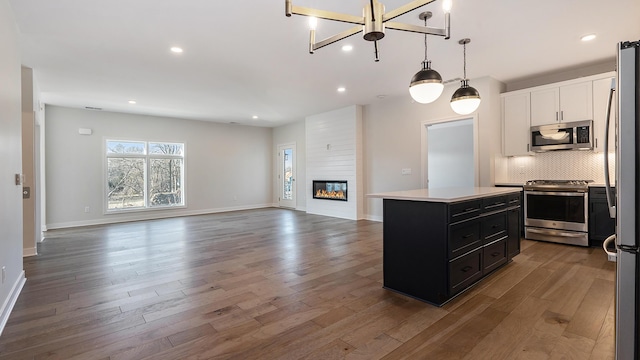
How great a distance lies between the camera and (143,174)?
25.5ft

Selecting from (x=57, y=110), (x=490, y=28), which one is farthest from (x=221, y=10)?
(x=57, y=110)

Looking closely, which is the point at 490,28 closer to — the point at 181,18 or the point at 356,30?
the point at 356,30

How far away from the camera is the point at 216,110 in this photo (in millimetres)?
7340

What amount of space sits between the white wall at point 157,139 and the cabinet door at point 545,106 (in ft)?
23.9

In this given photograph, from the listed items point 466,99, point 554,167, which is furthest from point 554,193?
point 466,99

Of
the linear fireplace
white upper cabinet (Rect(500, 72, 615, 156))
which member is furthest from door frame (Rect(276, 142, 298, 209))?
white upper cabinet (Rect(500, 72, 615, 156))

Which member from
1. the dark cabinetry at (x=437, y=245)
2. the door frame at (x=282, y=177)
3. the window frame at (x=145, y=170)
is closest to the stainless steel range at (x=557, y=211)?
the dark cabinetry at (x=437, y=245)

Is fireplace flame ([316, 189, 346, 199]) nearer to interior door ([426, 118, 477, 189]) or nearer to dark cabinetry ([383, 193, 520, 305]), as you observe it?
interior door ([426, 118, 477, 189])

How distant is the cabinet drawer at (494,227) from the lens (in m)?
2.96

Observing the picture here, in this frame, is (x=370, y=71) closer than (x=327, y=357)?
No

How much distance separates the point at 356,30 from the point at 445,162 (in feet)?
24.4

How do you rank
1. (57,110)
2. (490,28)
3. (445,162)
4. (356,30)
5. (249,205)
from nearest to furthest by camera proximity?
(356,30)
(490,28)
(57,110)
(445,162)
(249,205)

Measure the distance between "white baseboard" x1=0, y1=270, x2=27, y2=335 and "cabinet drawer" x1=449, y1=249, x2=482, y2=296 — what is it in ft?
11.0

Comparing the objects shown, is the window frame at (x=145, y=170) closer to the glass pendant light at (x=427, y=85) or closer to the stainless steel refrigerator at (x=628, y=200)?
the glass pendant light at (x=427, y=85)
